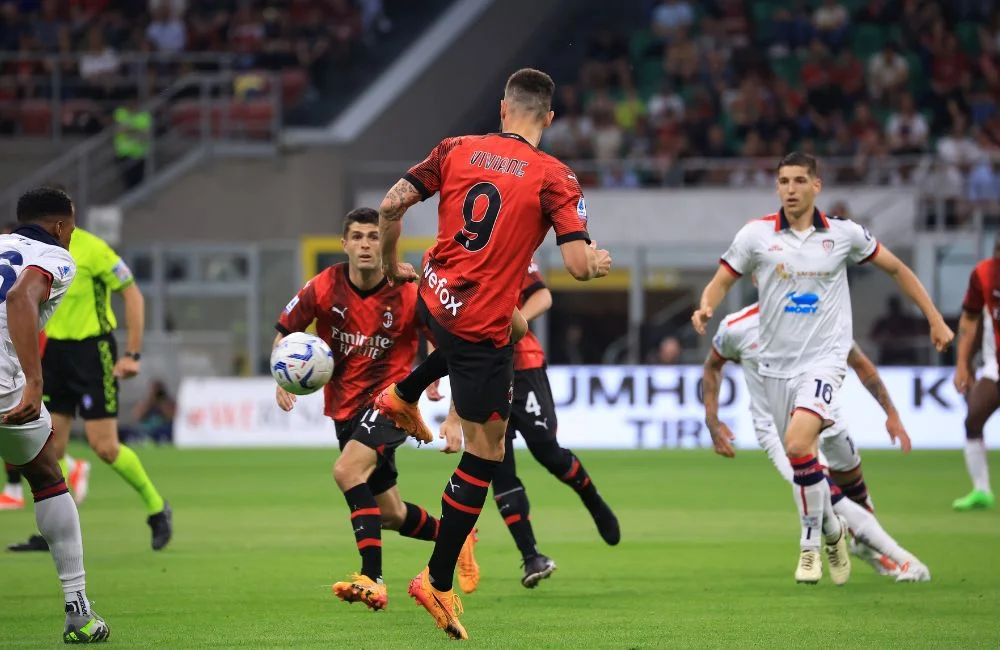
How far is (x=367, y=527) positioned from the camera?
8.02 metres

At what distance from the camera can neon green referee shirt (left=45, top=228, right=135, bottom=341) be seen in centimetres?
1103

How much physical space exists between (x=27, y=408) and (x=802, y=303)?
14.7 feet

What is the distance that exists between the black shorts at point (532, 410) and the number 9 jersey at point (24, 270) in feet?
10.7

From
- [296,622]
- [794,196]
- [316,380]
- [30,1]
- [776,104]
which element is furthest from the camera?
[30,1]

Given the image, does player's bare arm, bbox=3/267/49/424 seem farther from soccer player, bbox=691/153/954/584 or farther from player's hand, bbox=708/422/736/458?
player's hand, bbox=708/422/736/458

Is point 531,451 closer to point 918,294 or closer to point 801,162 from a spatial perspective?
point 801,162

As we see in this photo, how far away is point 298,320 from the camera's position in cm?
861

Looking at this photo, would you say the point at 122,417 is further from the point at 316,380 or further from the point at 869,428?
the point at 316,380

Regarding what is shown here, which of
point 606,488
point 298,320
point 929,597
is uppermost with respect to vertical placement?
point 298,320

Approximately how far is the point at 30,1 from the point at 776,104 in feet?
49.0

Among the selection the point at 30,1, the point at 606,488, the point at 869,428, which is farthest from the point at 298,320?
the point at 30,1

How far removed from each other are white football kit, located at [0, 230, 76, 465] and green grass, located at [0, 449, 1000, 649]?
2.98 ft

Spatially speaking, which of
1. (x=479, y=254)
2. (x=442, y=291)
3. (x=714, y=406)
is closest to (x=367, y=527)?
(x=442, y=291)

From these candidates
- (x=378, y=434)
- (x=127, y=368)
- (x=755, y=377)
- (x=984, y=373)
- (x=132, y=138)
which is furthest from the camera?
(x=132, y=138)
